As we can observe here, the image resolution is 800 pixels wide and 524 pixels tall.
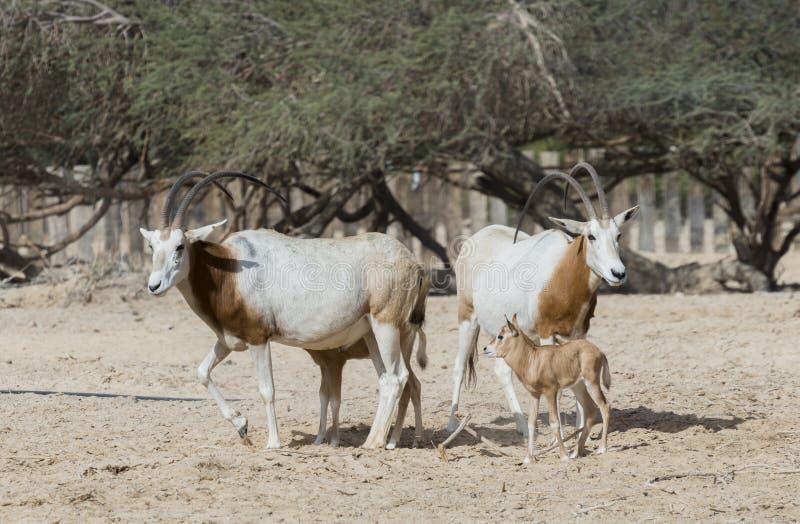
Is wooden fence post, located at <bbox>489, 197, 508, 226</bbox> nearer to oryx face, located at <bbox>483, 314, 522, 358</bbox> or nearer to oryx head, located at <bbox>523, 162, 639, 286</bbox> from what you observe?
oryx head, located at <bbox>523, 162, 639, 286</bbox>

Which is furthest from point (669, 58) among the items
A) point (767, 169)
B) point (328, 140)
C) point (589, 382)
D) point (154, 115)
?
point (589, 382)

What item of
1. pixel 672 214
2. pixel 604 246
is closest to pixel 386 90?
pixel 604 246

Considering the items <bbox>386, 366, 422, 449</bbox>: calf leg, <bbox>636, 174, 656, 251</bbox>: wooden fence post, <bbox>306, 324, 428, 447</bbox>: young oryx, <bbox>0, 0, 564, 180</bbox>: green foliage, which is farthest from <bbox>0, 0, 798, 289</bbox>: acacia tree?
<bbox>386, 366, 422, 449</bbox>: calf leg

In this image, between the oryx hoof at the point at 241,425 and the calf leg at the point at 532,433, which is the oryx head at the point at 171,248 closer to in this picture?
the oryx hoof at the point at 241,425

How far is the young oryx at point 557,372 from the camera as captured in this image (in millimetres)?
6773

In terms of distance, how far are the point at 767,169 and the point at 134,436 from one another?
10.6 metres

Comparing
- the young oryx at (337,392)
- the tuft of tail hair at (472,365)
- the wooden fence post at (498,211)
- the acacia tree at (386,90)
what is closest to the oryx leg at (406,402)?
the young oryx at (337,392)

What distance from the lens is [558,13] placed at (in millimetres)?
13883

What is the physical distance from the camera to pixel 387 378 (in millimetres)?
7395

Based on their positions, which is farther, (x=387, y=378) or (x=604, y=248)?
(x=387, y=378)

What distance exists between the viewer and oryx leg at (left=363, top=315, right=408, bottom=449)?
7297 mm

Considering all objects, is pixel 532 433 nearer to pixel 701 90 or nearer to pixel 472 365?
pixel 472 365

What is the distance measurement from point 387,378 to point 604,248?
5.22 ft

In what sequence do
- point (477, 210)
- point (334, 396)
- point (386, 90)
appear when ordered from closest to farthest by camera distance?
point (334, 396) → point (386, 90) → point (477, 210)
